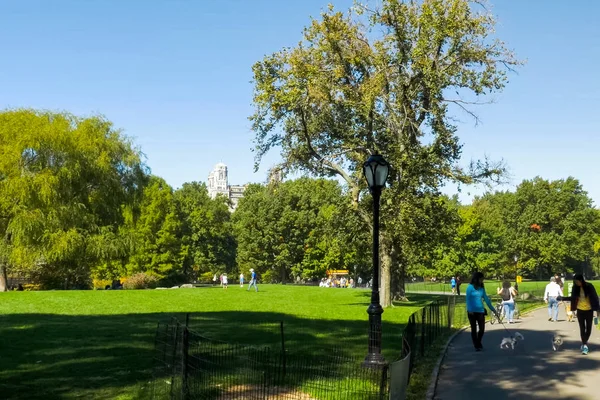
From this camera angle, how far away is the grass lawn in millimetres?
11047

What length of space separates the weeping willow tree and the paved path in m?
29.6

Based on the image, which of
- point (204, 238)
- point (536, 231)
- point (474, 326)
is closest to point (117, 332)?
point (474, 326)

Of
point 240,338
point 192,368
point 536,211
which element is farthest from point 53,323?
point 536,211

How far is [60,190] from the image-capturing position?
4203cm

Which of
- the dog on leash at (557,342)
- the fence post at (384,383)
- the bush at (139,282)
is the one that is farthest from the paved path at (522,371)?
the bush at (139,282)

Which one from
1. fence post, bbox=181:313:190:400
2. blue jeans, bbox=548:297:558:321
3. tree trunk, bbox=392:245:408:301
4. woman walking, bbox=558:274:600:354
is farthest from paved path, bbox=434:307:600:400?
tree trunk, bbox=392:245:408:301

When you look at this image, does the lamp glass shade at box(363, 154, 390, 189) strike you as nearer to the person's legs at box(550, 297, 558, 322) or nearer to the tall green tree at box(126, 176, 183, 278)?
the person's legs at box(550, 297, 558, 322)

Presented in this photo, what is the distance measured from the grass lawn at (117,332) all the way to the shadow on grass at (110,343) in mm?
17

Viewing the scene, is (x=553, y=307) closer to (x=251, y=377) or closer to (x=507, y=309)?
(x=507, y=309)

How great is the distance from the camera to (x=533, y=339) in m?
18.5

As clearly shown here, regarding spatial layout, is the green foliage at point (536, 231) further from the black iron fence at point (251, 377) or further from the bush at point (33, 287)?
the black iron fence at point (251, 377)

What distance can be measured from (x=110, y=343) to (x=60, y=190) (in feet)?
93.7

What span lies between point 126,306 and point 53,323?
8273 mm

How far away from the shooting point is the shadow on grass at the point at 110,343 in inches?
421
